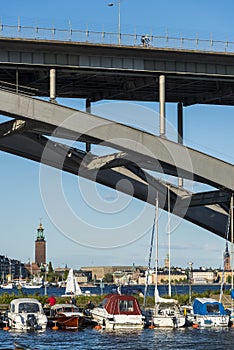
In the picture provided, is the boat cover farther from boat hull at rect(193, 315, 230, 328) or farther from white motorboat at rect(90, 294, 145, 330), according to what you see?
white motorboat at rect(90, 294, 145, 330)

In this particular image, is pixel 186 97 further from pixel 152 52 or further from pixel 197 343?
pixel 197 343

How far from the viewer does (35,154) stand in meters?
62.0

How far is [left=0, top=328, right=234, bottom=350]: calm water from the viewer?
48.5 meters

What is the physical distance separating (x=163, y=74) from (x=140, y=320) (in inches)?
648

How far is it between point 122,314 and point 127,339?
14.8 feet

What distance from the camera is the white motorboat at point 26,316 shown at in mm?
55903

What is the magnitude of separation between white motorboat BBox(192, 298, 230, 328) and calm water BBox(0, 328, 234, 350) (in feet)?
3.37

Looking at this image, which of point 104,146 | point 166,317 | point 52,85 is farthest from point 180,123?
point 166,317

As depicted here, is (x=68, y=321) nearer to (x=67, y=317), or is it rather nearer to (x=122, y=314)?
(x=67, y=317)

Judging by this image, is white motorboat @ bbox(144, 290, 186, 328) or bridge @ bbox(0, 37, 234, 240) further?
white motorboat @ bbox(144, 290, 186, 328)

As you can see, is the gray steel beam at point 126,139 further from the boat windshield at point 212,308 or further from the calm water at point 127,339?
the boat windshield at point 212,308

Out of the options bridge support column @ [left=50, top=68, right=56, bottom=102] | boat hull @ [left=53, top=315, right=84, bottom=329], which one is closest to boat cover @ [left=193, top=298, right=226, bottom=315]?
boat hull @ [left=53, top=315, right=84, bottom=329]

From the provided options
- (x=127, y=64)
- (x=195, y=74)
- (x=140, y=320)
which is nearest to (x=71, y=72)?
(x=127, y=64)

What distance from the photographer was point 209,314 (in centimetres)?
6006
